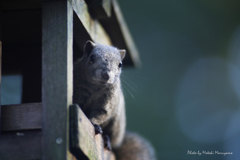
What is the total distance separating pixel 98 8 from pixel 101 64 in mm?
504

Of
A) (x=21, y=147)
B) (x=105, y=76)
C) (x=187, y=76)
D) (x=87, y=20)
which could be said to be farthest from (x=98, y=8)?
(x=187, y=76)

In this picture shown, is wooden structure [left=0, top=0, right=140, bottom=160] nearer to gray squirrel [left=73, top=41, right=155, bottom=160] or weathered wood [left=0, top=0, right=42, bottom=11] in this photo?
weathered wood [left=0, top=0, right=42, bottom=11]

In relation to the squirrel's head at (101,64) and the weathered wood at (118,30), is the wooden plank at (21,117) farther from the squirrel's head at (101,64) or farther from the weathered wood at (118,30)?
the weathered wood at (118,30)

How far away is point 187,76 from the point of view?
20.3 ft

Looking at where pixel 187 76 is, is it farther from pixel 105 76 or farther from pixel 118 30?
pixel 105 76

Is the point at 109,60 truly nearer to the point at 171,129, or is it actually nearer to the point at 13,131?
the point at 13,131

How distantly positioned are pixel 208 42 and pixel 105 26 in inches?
149

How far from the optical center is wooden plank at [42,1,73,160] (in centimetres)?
148

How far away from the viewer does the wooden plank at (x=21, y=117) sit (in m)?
1.56

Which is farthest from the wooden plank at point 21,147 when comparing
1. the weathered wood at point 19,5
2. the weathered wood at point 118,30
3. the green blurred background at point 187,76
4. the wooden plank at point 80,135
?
the green blurred background at point 187,76

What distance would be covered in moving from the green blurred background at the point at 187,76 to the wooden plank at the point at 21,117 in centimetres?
369

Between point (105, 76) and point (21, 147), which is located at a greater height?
point (105, 76)

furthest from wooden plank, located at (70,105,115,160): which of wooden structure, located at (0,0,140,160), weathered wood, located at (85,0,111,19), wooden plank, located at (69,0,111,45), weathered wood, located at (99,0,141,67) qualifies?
weathered wood, located at (99,0,141,67)

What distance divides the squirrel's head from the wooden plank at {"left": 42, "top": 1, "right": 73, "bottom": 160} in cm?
41
